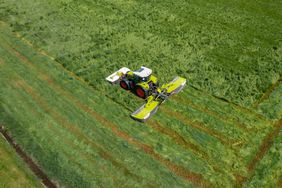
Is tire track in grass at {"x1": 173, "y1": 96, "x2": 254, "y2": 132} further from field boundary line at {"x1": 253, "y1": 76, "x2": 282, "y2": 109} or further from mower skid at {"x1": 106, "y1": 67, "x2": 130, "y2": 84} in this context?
mower skid at {"x1": 106, "y1": 67, "x2": 130, "y2": 84}

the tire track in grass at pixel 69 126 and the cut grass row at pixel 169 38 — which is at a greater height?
the cut grass row at pixel 169 38

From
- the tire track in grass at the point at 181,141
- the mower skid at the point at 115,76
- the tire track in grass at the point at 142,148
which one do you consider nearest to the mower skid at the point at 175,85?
the tire track in grass at the point at 181,141

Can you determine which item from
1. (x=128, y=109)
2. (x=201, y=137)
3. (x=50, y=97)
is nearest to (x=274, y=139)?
(x=201, y=137)

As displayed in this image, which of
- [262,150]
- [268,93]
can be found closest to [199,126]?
[262,150]

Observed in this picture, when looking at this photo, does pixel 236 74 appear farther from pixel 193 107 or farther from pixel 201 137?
pixel 201 137

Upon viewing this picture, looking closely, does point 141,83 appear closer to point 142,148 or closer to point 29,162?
point 142,148

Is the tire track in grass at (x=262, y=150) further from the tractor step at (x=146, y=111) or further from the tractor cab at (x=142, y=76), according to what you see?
the tractor cab at (x=142, y=76)
